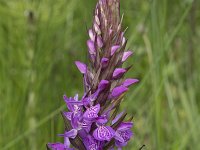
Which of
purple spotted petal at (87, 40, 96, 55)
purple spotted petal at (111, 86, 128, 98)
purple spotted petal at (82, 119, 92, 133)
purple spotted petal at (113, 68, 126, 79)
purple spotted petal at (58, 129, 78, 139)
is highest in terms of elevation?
purple spotted petal at (87, 40, 96, 55)

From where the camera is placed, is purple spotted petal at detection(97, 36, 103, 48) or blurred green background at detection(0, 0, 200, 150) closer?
purple spotted petal at detection(97, 36, 103, 48)

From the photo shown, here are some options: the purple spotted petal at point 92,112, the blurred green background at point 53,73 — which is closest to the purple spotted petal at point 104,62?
the purple spotted petal at point 92,112

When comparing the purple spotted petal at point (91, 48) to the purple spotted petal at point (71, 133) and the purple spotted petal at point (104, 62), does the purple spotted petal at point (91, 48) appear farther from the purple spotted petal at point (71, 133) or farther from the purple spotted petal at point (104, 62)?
the purple spotted petal at point (71, 133)

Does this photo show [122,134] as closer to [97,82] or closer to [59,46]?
[97,82]

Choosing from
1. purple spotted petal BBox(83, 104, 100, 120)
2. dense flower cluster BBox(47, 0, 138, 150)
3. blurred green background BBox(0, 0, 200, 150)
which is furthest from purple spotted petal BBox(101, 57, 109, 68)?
blurred green background BBox(0, 0, 200, 150)

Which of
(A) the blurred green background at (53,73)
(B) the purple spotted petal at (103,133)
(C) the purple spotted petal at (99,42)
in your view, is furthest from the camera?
(A) the blurred green background at (53,73)

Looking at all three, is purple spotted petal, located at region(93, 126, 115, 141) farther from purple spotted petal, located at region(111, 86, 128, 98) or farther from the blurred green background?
the blurred green background

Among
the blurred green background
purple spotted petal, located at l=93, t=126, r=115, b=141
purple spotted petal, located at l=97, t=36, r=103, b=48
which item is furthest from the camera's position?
the blurred green background

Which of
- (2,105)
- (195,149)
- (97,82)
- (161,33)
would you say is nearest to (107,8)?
→ (97,82)
